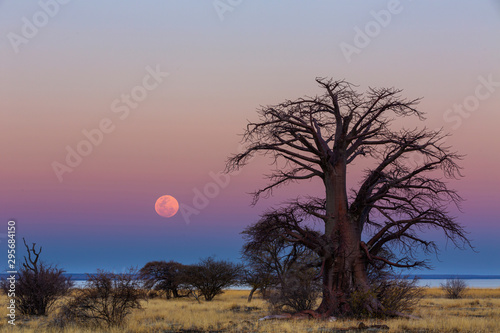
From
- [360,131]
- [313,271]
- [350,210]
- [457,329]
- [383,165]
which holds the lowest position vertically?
[457,329]

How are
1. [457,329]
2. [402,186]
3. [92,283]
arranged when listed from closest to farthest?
[457,329], [92,283], [402,186]

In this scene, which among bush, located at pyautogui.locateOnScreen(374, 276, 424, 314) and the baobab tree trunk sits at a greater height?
the baobab tree trunk

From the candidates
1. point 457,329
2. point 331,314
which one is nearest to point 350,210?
point 331,314

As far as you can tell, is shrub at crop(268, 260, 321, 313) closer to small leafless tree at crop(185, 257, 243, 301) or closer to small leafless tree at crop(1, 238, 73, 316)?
small leafless tree at crop(1, 238, 73, 316)

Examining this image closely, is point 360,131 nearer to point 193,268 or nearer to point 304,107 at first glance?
point 304,107

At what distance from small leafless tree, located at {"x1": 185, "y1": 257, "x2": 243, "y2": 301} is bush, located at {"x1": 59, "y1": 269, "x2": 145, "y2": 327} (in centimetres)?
2290

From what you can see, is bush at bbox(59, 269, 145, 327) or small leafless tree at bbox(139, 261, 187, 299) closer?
bush at bbox(59, 269, 145, 327)

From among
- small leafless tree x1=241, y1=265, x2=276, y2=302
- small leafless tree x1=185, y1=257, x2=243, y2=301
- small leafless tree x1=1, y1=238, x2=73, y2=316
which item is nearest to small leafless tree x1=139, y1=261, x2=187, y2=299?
small leafless tree x1=185, y1=257, x2=243, y2=301

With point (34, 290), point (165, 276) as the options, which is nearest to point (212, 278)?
point (165, 276)

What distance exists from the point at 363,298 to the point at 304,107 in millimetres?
6789

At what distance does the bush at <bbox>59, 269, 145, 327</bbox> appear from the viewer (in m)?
16.3

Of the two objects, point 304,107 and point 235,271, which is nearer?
point 304,107

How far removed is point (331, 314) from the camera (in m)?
17.2

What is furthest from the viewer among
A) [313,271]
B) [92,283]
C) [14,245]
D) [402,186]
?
[313,271]
